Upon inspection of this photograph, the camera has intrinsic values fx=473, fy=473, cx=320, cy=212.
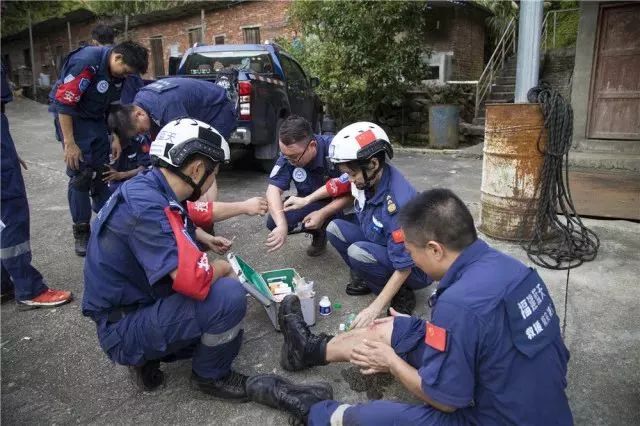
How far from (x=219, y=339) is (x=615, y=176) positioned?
6.35 m

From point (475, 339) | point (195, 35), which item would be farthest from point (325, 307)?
point (195, 35)

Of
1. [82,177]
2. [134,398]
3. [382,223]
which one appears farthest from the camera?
[82,177]

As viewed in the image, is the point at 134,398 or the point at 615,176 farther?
the point at 615,176

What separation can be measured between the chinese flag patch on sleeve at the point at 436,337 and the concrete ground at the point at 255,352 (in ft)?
2.92

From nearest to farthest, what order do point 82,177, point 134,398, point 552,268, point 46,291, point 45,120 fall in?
point 134,398, point 46,291, point 552,268, point 82,177, point 45,120

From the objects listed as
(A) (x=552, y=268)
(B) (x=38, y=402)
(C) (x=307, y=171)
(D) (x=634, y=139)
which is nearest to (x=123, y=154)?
(C) (x=307, y=171)

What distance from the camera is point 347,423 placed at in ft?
5.94

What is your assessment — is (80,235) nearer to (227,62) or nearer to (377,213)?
(377,213)

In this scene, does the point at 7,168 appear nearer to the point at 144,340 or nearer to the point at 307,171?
the point at 144,340

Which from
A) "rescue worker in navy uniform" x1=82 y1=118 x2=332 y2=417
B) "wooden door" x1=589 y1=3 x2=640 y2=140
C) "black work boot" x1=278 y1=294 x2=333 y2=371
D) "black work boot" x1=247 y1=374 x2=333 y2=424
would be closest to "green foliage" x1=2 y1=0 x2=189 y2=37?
"wooden door" x1=589 y1=3 x2=640 y2=140

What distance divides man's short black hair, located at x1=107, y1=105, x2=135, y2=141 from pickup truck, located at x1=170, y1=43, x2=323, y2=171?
7.35ft

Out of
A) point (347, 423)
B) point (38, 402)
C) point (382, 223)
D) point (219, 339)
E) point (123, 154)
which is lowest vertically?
point (38, 402)

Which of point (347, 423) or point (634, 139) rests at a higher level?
point (634, 139)

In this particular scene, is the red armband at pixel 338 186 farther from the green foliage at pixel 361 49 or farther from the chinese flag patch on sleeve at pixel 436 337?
the green foliage at pixel 361 49
